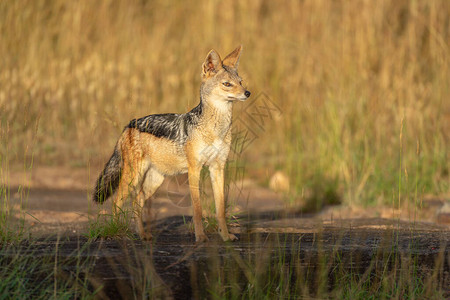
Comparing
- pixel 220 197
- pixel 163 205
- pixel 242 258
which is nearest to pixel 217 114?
pixel 220 197

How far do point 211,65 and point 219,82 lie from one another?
0.98 ft

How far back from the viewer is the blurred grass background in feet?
29.0

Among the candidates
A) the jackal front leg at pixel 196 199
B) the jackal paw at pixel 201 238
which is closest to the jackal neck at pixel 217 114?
the jackal front leg at pixel 196 199

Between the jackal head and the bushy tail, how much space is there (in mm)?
1039

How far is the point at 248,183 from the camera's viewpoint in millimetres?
9758

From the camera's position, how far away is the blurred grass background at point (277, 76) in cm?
885

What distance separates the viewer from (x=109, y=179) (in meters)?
5.66

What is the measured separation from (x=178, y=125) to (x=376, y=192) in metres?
3.70

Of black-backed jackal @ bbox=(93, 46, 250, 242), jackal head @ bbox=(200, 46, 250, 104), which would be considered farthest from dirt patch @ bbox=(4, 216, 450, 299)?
jackal head @ bbox=(200, 46, 250, 104)

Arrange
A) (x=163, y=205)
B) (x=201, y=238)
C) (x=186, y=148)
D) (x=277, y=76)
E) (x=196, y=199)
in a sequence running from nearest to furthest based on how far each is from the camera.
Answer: (x=201, y=238)
(x=196, y=199)
(x=186, y=148)
(x=163, y=205)
(x=277, y=76)

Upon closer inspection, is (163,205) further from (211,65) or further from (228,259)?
(228,259)

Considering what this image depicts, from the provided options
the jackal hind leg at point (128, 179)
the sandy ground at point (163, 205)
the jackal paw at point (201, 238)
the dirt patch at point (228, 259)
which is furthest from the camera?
the sandy ground at point (163, 205)

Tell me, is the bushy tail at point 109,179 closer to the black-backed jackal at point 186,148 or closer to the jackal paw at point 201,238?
the black-backed jackal at point 186,148

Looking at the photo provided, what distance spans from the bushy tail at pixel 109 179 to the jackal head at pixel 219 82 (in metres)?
1.04
